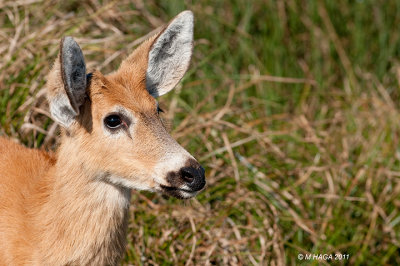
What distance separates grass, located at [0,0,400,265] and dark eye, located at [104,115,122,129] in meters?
1.28

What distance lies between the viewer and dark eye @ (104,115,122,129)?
12.0ft

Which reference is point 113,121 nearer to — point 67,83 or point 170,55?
point 67,83

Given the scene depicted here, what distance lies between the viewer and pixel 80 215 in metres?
3.75

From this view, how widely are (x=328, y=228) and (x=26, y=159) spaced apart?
2.32 metres

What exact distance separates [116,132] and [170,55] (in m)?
0.76

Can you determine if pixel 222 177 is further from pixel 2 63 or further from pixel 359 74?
pixel 359 74

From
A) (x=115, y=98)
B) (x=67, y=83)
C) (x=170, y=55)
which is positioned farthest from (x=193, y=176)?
(x=170, y=55)

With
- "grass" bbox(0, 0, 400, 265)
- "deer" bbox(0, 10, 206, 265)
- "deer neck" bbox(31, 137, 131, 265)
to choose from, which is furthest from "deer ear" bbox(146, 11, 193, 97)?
"grass" bbox(0, 0, 400, 265)

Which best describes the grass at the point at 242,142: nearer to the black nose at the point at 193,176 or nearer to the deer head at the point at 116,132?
the deer head at the point at 116,132

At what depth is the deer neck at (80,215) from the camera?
3736 mm

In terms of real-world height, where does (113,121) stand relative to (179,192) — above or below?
above

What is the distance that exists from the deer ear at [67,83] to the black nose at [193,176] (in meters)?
0.63

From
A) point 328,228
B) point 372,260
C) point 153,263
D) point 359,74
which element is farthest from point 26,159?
point 359,74
